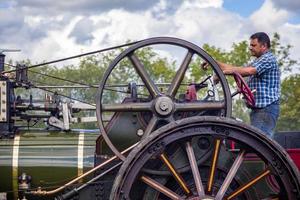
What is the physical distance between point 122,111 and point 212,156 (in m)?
0.84

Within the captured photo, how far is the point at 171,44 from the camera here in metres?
4.85

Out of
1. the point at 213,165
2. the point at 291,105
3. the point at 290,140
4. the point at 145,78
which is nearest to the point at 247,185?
the point at 213,165

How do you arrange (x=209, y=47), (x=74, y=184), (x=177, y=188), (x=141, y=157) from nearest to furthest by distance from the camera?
(x=141, y=157) < (x=177, y=188) < (x=74, y=184) < (x=209, y=47)

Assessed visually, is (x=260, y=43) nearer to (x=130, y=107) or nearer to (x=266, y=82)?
(x=266, y=82)

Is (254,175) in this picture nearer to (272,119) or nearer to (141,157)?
(272,119)

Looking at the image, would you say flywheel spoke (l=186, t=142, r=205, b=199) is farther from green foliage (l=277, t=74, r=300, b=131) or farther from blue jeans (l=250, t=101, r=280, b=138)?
green foliage (l=277, t=74, r=300, b=131)

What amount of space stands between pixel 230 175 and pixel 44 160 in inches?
70.0

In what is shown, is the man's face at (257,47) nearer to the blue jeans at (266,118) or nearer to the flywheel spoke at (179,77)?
the blue jeans at (266,118)

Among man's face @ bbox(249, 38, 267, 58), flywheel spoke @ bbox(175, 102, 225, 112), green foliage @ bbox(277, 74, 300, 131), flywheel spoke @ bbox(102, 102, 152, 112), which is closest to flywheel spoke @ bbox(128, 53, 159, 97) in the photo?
flywheel spoke @ bbox(102, 102, 152, 112)

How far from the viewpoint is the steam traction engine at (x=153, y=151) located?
466 cm

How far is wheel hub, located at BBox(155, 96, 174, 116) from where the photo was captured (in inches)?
194

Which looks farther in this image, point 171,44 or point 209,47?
point 209,47

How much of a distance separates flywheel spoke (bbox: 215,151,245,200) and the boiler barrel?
4.34 feet

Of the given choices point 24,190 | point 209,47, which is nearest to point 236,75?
point 24,190
